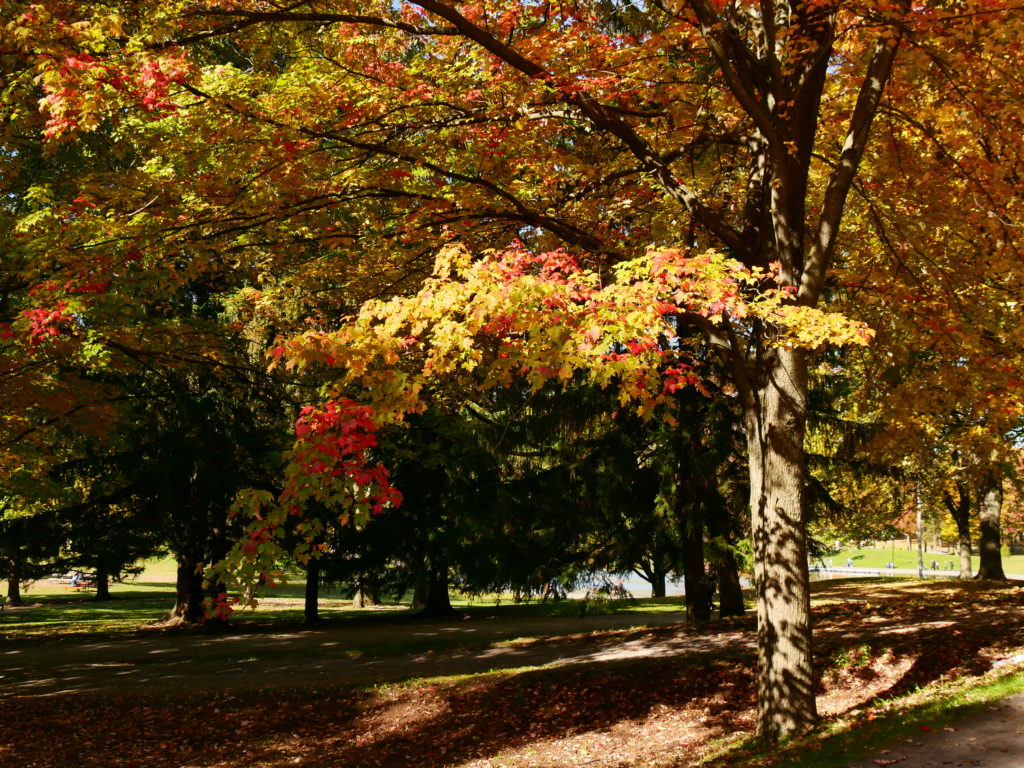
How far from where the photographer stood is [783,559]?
7145mm

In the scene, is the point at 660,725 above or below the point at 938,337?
below

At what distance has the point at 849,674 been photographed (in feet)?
29.9

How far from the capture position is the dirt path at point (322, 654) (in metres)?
12.5

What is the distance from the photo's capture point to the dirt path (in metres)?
12.5

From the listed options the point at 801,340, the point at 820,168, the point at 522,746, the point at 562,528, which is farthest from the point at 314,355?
the point at 562,528

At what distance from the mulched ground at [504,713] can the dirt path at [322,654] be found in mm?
1014

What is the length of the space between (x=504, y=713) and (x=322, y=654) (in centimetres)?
672

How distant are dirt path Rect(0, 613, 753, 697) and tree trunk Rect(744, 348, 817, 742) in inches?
165

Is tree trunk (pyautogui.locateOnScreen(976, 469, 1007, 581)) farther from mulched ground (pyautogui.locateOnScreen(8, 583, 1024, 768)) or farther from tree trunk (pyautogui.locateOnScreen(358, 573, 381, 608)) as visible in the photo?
tree trunk (pyautogui.locateOnScreen(358, 573, 381, 608))

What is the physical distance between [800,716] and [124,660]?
13.2 meters

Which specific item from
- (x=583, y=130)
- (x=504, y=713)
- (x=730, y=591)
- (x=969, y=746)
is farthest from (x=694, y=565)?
(x=969, y=746)

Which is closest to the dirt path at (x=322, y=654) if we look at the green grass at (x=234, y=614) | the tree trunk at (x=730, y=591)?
the green grass at (x=234, y=614)

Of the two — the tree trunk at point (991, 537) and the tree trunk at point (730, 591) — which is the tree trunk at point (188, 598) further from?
the tree trunk at point (991, 537)

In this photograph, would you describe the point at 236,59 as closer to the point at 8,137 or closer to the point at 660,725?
the point at 8,137
